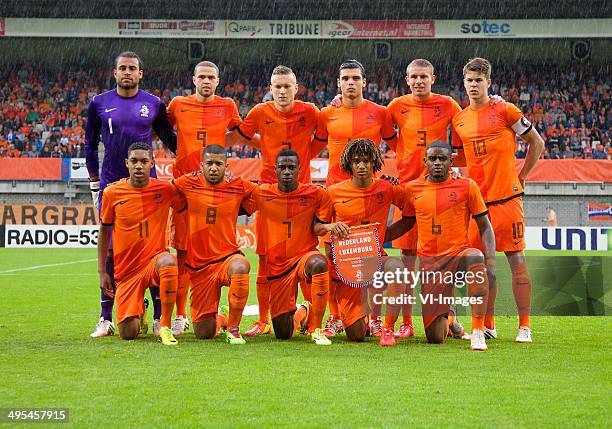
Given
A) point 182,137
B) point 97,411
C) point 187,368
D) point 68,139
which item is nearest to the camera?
point 97,411

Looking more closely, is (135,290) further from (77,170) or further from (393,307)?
(77,170)

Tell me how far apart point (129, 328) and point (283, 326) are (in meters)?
1.16

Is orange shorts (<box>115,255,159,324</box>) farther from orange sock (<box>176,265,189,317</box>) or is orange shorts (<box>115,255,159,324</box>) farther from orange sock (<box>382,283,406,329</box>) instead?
orange sock (<box>382,283,406,329</box>)

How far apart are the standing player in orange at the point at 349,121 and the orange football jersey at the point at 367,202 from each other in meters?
0.35

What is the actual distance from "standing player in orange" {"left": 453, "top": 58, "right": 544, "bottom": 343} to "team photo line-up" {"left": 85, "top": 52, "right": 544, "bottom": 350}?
0.01 metres

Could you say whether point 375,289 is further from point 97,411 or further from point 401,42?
point 401,42

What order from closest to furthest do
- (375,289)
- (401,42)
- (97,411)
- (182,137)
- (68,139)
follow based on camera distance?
(97,411) < (375,289) < (182,137) < (68,139) < (401,42)

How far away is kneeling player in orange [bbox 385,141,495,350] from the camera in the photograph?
20.3ft

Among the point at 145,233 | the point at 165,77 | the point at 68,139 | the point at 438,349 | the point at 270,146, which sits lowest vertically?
the point at 438,349

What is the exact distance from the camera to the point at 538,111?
96.6ft

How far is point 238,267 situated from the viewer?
Answer: 246 inches

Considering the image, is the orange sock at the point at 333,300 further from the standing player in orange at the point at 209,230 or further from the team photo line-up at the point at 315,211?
the standing player in orange at the point at 209,230

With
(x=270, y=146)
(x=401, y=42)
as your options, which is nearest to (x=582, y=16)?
Answer: (x=401, y=42)

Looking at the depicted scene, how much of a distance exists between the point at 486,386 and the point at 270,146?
3316 mm
